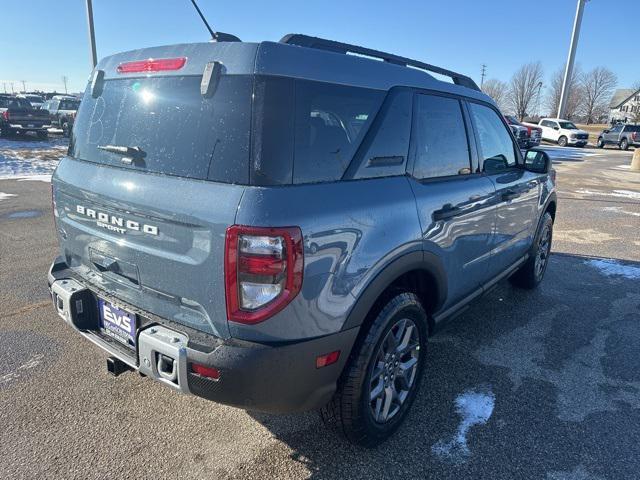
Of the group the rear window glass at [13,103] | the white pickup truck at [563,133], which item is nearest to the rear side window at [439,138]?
the rear window glass at [13,103]

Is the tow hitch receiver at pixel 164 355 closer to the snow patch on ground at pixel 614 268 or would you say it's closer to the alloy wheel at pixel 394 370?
the alloy wheel at pixel 394 370

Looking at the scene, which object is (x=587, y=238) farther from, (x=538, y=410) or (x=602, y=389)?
(x=538, y=410)

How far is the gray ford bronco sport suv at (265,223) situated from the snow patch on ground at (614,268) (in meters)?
3.81

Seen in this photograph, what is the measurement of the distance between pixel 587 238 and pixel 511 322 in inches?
162

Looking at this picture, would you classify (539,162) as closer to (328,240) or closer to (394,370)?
(394,370)

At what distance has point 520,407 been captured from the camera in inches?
113

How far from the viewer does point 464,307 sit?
3277mm

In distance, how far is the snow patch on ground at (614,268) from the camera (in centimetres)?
555

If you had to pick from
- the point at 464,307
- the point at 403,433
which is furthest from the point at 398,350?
the point at 464,307

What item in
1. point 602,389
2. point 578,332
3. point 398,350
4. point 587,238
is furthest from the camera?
point 587,238

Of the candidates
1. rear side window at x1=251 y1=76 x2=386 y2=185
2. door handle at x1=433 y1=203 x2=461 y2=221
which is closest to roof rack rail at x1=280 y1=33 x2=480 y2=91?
rear side window at x1=251 y1=76 x2=386 y2=185

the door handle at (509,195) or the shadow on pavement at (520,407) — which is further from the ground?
the door handle at (509,195)

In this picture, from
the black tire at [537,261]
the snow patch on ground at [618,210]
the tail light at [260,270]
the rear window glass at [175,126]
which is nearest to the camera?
the tail light at [260,270]

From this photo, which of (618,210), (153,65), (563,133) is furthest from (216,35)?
(563,133)
